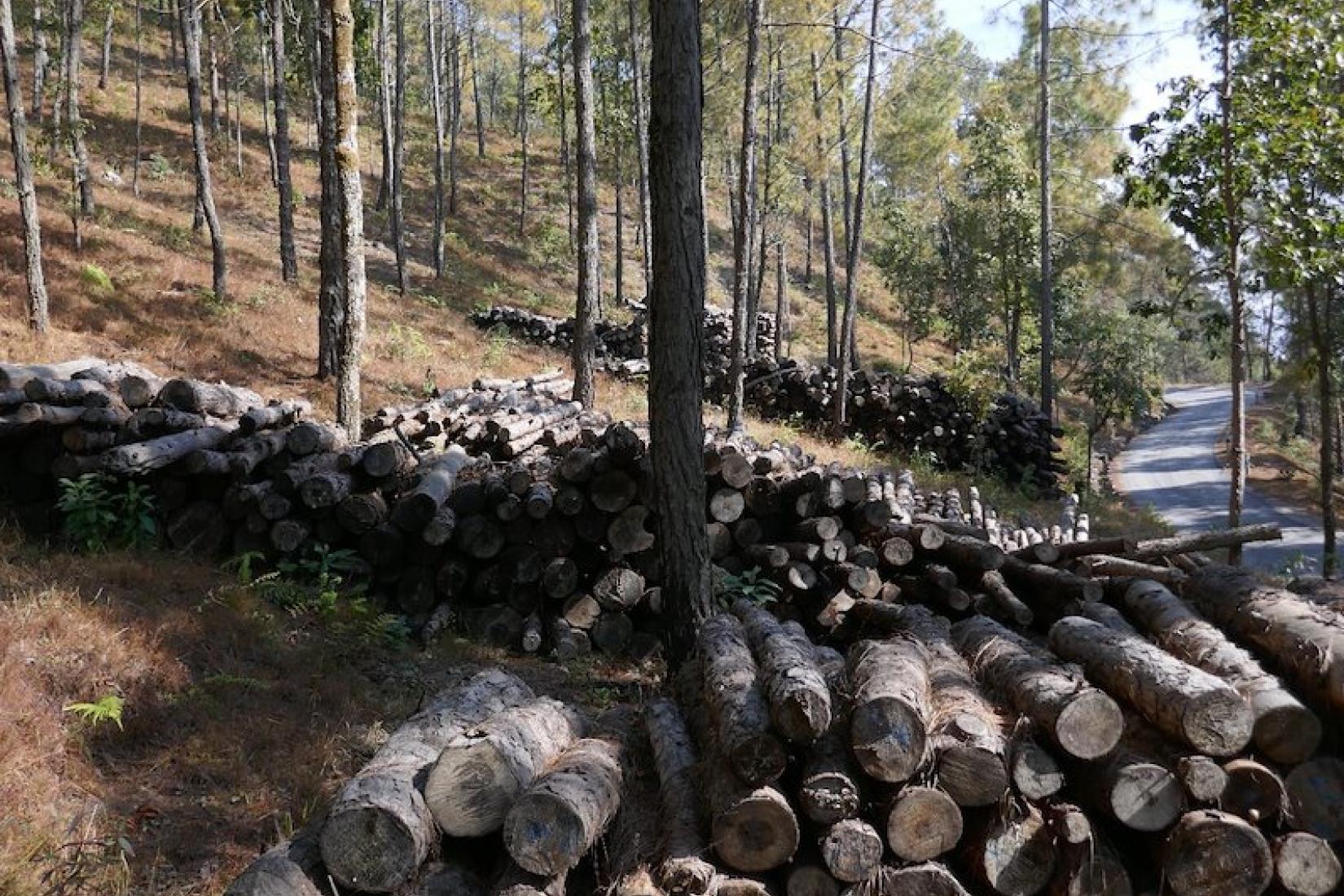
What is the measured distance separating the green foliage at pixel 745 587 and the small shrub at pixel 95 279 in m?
14.9

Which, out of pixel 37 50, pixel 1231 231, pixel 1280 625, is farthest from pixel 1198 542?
pixel 37 50

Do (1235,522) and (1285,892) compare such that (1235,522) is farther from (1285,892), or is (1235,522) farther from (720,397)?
(720,397)

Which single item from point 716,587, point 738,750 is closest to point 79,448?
point 716,587

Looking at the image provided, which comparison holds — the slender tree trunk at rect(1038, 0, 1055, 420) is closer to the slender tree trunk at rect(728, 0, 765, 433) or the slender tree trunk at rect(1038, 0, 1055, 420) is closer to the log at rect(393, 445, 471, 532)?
the slender tree trunk at rect(728, 0, 765, 433)

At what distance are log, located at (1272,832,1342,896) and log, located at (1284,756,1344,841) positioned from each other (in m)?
0.17

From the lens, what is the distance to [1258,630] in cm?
507

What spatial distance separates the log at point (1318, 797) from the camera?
157 inches

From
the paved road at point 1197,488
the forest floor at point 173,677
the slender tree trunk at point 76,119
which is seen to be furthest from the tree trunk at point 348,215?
the paved road at point 1197,488

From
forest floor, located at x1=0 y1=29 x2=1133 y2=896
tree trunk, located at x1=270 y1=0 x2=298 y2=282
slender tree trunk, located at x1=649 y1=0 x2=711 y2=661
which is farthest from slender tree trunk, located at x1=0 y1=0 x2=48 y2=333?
slender tree trunk, located at x1=649 y1=0 x2=711 y2=661

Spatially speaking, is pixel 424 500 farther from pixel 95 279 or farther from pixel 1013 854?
pixel 95 279

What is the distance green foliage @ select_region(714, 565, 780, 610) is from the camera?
7902 millimetres

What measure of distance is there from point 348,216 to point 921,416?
14.7 meters

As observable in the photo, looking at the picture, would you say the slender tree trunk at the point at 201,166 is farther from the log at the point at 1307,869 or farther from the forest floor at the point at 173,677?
the log at the point at 1307,869

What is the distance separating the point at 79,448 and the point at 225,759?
397 cm
